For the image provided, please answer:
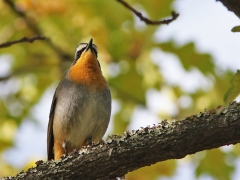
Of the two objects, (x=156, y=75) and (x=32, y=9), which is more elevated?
(x=32, y=9)

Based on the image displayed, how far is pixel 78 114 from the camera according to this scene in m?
6.71

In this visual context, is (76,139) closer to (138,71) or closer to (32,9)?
(138,71)

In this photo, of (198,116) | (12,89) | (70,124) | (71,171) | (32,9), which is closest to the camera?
(198,116)

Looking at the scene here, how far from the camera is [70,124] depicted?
22.2 ft

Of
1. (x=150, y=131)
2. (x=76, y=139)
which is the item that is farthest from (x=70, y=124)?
(x=150, y=131)

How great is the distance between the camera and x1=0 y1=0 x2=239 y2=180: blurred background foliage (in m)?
7.84

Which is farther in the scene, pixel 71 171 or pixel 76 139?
pixel 76 139

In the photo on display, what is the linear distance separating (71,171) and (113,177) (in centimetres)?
40

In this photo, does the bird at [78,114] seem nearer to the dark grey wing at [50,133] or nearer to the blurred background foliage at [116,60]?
the dark grey wing at [50,133]

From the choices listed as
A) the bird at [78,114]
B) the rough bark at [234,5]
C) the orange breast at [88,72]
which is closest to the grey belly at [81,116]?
the bird at [78,114]

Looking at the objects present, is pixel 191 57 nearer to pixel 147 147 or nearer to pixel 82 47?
pixel 82 47

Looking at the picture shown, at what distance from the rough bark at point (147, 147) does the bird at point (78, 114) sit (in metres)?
1.78

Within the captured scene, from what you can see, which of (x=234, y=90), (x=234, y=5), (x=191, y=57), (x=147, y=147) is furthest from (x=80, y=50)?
(x=234, y=90)

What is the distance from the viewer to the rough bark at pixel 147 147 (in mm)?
4309
